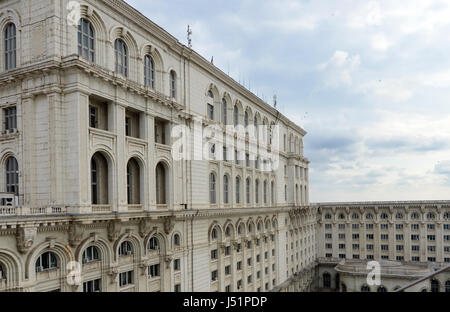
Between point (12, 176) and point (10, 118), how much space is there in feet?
13.4

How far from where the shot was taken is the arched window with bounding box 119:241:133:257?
2883 centimetres

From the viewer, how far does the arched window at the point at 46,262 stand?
22.5 meters

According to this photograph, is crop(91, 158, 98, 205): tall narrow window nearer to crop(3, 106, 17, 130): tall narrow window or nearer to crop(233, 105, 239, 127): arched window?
crop(3, 106, 17, 130): tall narrow window

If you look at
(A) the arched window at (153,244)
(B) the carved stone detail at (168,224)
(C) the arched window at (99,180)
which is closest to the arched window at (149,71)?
(C) the arched window at (99,180)

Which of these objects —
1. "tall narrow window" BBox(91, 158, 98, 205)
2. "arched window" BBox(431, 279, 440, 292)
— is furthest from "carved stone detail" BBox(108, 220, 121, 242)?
"arched window" BBox(431, 279, 440, 292)

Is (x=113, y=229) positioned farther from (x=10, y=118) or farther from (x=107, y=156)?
(x=10, y=118)

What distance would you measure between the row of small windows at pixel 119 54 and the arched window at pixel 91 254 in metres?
13.2

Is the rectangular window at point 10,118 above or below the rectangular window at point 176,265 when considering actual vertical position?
above

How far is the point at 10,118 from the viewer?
2658 cm

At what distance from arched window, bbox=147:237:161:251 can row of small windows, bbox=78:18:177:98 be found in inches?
521

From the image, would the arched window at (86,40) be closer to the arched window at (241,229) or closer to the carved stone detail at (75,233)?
the carved stone detail at (75,233)

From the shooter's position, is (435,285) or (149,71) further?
(435,285)

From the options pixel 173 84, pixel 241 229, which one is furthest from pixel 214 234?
pixel 173 84

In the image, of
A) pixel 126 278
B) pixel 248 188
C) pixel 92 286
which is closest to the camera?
pixel 92 286
